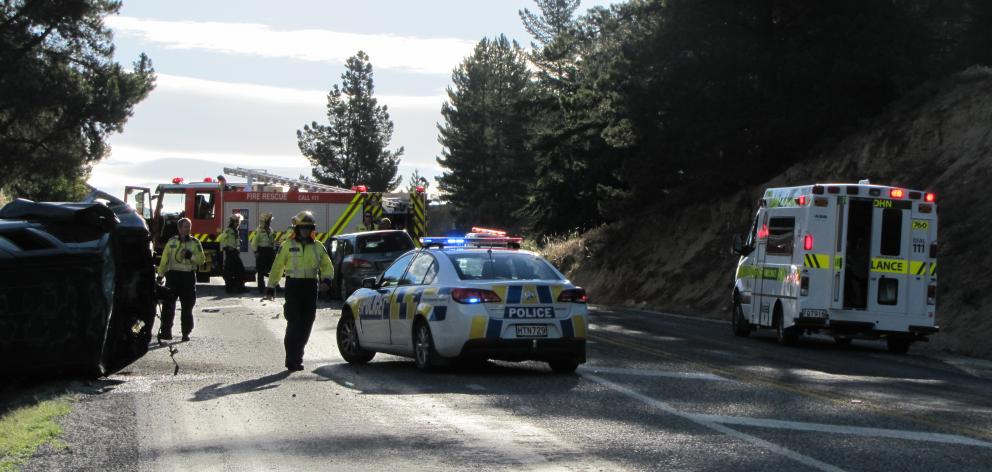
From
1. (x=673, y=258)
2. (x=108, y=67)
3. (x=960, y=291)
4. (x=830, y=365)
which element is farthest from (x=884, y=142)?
(x=108, y=67)

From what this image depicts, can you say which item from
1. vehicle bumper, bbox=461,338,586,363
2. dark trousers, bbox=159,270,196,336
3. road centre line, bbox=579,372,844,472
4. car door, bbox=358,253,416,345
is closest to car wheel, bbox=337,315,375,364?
car door, bbox=358,253,416,345

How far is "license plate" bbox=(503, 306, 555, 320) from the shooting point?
1411cm

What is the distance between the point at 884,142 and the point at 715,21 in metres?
5.94

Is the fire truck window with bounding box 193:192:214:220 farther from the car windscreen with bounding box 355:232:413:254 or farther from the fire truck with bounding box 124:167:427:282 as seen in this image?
the car windscreen with bounding box 355:232:413:254

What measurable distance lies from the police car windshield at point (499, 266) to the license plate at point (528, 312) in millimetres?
464

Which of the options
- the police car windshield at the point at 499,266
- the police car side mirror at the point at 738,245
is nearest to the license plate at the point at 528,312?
the police car windshield at the point at 499,266

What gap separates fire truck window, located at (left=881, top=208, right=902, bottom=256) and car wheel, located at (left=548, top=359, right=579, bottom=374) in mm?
7677

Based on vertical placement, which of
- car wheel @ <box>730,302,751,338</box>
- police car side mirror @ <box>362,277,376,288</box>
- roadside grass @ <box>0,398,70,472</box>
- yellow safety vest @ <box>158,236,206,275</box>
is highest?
yellow safety vest @ <box>158,236,206,275</box>

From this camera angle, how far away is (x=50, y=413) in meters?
11.0

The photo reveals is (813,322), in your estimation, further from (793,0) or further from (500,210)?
(500,210)

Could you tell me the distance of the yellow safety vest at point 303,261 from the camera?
15867 millimetres

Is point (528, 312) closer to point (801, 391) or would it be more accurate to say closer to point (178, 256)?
point (801, 391)

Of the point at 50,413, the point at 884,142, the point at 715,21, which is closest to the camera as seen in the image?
the point at 50,413

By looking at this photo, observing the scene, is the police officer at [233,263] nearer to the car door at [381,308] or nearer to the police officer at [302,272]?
the police officer at [302,272]
